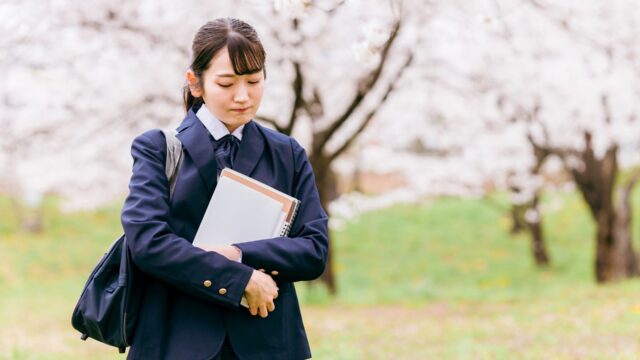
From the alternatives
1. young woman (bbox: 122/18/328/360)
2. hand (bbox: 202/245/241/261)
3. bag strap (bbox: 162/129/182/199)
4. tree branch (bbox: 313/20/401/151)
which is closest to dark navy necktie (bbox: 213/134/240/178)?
young woman (bbox: 122/18/328/360)

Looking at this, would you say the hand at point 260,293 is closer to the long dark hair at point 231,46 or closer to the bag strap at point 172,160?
the bag strap at point 172,160

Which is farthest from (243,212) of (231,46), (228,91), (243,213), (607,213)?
(607,213)

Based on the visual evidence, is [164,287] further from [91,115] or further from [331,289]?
[331,289]

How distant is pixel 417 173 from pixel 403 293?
4.90m

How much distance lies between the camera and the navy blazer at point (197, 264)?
2000 millimetres

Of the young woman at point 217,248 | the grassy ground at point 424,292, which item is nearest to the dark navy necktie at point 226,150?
the young woman at point 217,248

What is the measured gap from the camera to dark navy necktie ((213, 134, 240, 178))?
7.20 feet

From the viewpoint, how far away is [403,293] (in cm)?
1108

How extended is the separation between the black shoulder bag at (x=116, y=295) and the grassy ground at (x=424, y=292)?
130 inches

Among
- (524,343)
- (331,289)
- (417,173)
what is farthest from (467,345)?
(417,173)

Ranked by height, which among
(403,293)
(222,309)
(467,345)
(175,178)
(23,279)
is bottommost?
(23,279)

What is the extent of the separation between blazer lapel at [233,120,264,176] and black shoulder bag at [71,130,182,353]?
0.17m

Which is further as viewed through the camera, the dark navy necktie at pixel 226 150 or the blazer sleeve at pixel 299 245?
the dark navy necktie at pixel 226 150

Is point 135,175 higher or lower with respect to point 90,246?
higher
